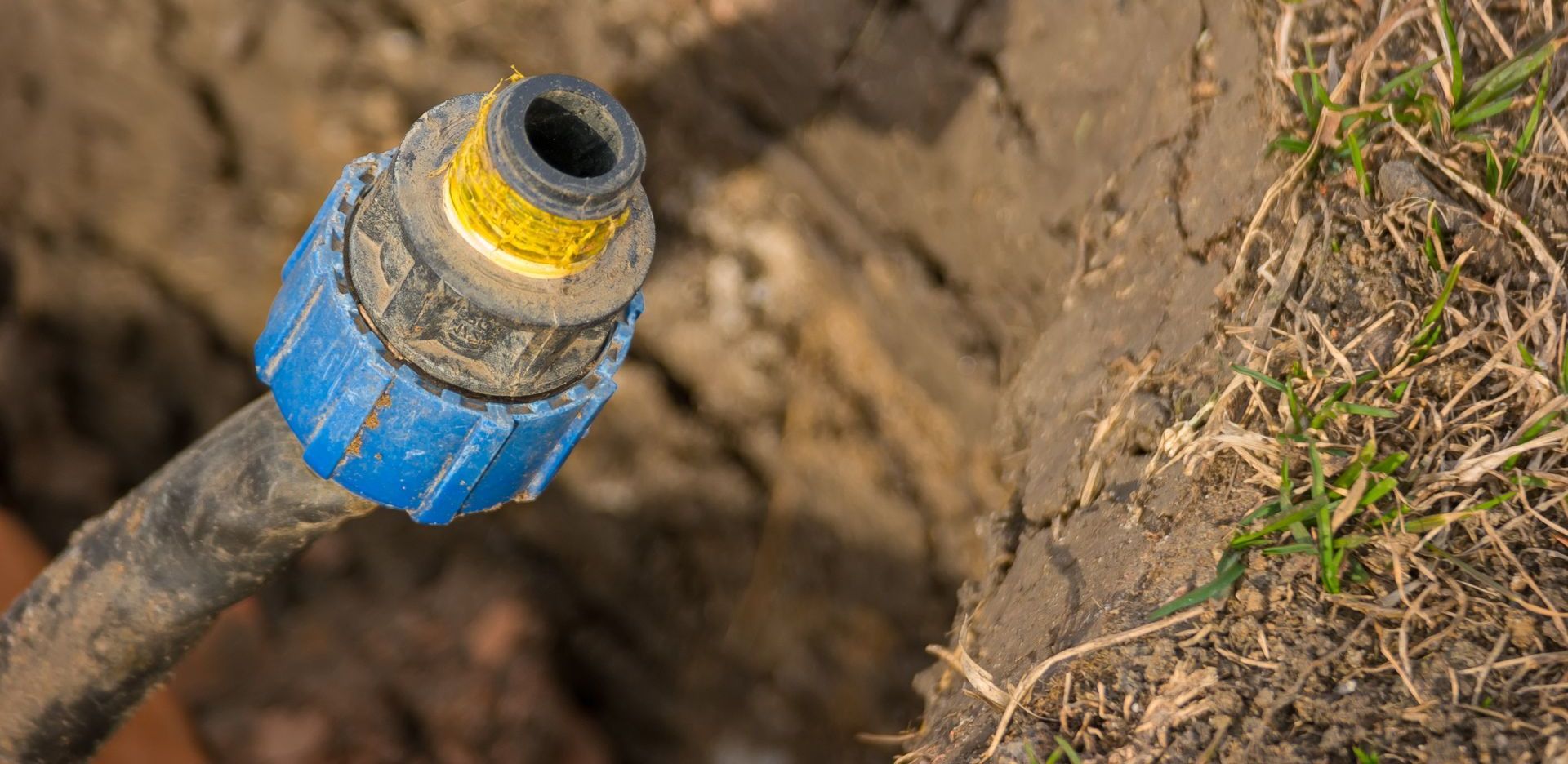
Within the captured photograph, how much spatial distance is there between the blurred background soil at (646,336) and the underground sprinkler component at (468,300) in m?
1.11

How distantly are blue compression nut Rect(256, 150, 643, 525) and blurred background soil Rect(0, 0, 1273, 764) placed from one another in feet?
3.51

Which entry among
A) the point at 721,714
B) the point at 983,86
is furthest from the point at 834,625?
the point at 983,86

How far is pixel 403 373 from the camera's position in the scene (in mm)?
1253

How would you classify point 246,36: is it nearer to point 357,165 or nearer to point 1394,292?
point 357,165

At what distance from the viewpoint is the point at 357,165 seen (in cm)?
138

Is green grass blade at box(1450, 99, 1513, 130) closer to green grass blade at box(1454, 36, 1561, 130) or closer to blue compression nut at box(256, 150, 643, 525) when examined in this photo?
green grass blade at box(1454, 36, 1561, 130)

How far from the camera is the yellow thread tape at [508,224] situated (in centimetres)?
111

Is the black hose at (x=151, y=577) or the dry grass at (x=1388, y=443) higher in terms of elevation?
the dry grass at (x=1388, y=443)

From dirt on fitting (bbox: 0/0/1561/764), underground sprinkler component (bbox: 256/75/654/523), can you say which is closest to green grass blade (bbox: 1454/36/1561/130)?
dirt on fitting (bbox: 0/0/1561/764)

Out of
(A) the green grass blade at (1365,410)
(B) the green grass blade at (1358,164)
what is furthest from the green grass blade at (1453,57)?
(A) the green grass blade at (1365,410)

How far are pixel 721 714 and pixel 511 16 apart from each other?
1763 millimetres

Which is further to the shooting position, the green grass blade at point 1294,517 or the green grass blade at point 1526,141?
the green grass blade at point 1526,141

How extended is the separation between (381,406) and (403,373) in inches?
2.3

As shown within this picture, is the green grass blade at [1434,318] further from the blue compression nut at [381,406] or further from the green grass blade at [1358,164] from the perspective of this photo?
the blue compression nut at [381,406]
